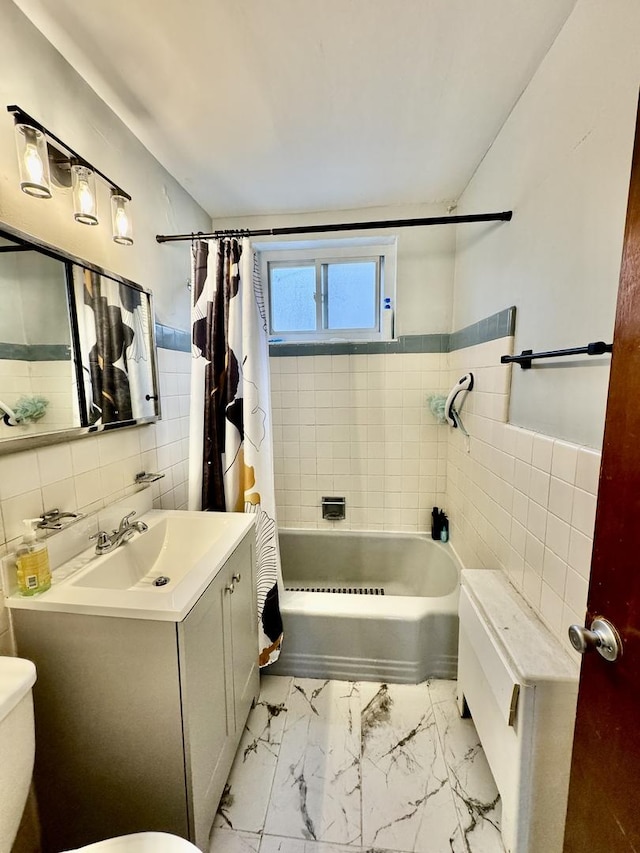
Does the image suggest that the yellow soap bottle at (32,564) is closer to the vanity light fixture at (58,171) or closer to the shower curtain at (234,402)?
the shower curtain at (234,402)

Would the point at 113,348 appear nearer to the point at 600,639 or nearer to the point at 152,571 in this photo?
the point at 152,571

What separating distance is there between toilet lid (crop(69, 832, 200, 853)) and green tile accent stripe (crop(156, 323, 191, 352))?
1.57 metres

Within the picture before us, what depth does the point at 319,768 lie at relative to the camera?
1.28 m

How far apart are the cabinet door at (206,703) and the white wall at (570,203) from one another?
3.85 ft

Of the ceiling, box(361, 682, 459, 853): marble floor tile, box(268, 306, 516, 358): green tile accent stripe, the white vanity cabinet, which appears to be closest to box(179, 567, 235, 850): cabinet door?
the white vanity cabinet

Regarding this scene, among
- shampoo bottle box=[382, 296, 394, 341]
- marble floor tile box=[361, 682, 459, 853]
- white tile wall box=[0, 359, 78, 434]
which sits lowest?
marble floor tile box=[361, 682, 459, 853]

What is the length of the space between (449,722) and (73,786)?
1351 mm

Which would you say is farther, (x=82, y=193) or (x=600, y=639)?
(x=82, y=193)

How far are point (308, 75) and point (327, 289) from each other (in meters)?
1.23

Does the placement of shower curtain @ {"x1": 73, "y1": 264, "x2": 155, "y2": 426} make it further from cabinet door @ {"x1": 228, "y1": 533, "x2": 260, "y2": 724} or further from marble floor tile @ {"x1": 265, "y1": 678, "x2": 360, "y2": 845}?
marble floor tile @ {"x1": 265, "y1": 678, "x2": 360, "y2": 845}

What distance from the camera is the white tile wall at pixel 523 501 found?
931 mm

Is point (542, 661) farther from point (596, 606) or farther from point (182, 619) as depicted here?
point (182, 619)

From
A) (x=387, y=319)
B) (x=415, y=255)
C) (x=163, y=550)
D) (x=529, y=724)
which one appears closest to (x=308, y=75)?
(x=415, y=255)

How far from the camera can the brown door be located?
0.54 m
